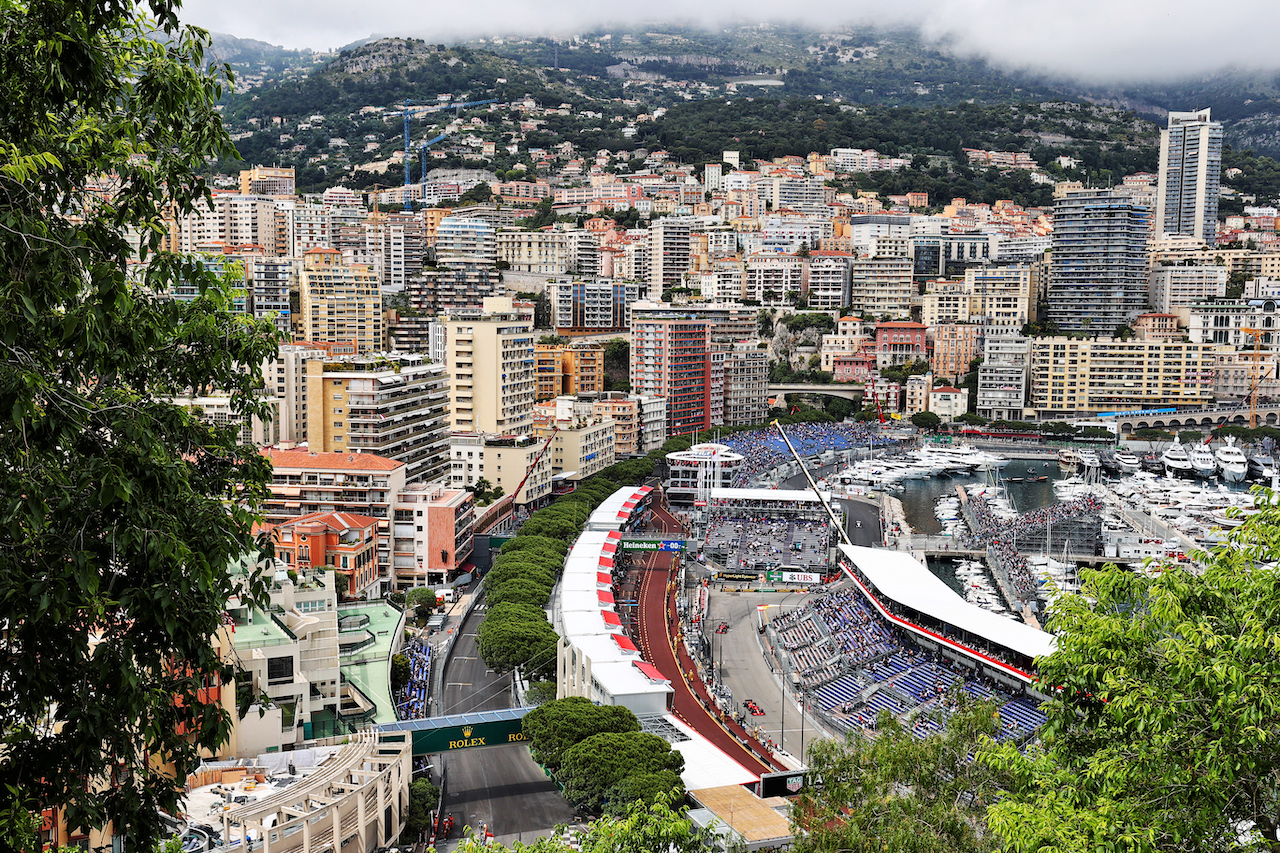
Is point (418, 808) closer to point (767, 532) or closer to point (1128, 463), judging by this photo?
point (767, 532)

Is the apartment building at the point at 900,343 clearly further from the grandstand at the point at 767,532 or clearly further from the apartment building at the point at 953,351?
the grandstand at the point at 767,532

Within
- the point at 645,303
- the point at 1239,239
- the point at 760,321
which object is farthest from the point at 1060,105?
the point at 645,303

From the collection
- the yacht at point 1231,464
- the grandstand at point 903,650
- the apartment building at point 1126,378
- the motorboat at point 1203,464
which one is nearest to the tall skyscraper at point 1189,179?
the apartment building at point 1126,378

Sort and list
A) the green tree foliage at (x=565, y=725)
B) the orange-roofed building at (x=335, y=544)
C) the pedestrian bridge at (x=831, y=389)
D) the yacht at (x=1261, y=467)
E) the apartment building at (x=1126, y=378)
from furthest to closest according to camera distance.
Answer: the pedestrian bridge at (x=831, y=389) → the apartment building at (x=1126, y=378) → the yacht at (x=1261, y=467) → the orange-roofed building at (x=335, y=544) → the green tree foliage at (x=565, y=725)

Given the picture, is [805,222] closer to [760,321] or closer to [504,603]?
[760,321]

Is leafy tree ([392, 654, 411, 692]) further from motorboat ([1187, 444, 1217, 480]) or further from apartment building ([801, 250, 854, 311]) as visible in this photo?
apartment building ([801, 250, 854, 311])

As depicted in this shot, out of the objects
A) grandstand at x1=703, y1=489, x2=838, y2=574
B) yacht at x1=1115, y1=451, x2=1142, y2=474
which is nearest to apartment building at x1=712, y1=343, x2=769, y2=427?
yacht at x1=1115, y1=451, x2=1142, y2=474
